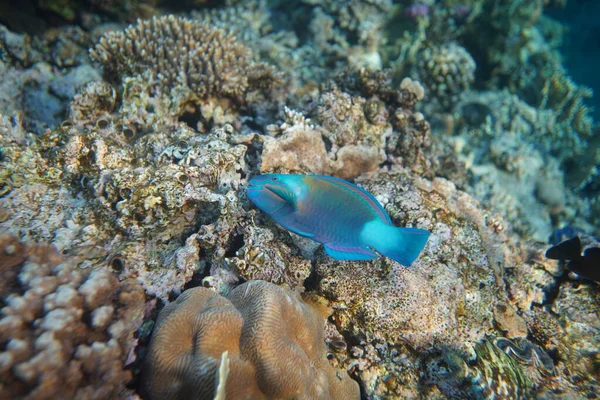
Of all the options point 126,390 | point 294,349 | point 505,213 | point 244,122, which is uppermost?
point 505,213

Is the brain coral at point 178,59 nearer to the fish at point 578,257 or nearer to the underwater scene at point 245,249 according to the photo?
the underwater scene at point 245,249

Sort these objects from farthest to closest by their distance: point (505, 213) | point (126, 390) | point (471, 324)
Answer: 1. point (505, 213)
2. point (471, 324)
3. point (126, 390)

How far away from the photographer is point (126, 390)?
79.7 inches

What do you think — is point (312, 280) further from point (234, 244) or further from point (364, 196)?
point (364, 196)

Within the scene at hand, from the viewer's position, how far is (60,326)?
1860 mm

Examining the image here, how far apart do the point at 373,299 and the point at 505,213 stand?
16.1ft

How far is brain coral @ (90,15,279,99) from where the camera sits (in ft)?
13.5

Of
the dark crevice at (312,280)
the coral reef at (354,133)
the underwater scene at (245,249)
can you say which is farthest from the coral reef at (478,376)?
the coral reef at (354,133)

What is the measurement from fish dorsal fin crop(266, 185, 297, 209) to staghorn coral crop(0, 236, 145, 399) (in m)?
1.23

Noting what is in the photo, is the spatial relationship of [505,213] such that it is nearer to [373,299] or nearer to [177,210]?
[373,299]

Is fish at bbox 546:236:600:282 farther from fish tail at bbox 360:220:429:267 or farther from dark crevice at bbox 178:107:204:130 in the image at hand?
dark crevice at bbox 178:107:204:130

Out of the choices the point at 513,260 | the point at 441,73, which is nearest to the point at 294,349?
the point at 513,260

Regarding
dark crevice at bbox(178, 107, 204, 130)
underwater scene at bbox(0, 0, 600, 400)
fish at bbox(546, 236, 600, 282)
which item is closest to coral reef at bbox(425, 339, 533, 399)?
underwater scene at bbox(0, 0, 600, 400)

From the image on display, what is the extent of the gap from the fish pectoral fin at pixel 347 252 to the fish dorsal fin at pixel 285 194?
37 centimetres
